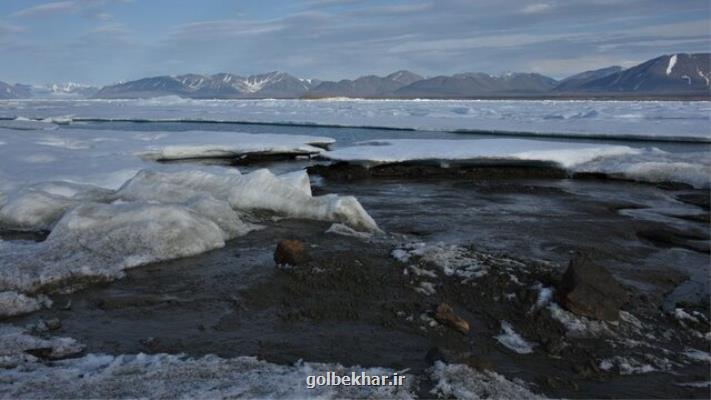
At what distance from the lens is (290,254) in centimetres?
580

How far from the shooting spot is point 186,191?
26.7 ft

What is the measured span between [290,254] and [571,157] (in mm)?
9242

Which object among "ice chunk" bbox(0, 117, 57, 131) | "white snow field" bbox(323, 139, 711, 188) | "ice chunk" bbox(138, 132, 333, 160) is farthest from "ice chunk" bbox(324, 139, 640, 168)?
"ice chunk" bbox(0, 117, 57, 131)

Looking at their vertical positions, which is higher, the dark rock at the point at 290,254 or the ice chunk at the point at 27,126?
the ice chunk at the point at 27,126

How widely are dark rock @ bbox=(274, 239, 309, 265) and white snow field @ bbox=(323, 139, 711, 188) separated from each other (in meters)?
7.66

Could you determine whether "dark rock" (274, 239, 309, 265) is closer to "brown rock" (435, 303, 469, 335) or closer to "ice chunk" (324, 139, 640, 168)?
"brown rock" (435, 303, 469, 335)

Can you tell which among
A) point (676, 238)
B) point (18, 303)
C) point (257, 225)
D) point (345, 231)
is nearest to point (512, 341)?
point (345, 231)

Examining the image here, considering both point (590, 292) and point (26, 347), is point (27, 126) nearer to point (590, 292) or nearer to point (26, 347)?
point (26, 347)

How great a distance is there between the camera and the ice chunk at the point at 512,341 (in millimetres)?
4293

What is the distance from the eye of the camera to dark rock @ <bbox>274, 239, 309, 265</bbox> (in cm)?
579

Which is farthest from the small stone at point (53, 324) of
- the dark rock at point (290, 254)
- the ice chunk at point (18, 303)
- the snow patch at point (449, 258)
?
the snow patch at point (449, 258)

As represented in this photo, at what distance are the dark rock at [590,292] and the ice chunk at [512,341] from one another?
0.58m

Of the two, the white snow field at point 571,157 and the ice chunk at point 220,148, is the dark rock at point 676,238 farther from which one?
the ice chunk at point 220,148

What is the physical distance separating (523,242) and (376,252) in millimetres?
1939
